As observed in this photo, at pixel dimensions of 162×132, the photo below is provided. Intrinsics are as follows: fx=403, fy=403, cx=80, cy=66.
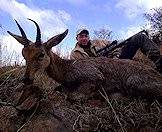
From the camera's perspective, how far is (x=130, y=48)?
28.2 ft

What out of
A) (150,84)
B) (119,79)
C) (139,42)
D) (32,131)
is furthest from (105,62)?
(32,131)

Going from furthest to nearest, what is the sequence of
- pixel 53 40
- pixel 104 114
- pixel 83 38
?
pixel 83 38 < pixel 53 40 < pixel 104 114

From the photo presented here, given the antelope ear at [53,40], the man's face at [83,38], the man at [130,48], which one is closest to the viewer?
the antelope ear at [53,40]

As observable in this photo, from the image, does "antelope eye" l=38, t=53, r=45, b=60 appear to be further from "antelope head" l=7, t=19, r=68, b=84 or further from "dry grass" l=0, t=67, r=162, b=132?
"dry grass" l=0, t=67, r=162, b=132

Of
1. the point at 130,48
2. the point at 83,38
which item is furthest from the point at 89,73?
the point at 83,38

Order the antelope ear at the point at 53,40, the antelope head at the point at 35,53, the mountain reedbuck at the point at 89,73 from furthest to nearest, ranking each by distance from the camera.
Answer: the antelope ear at the point at 53,40, the mountain reedbuck at the point at 89,73, the antelope head at the point at 35,53

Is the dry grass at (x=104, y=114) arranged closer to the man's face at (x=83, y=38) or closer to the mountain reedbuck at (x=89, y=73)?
the mountain reedbuck at (x=89, y=73)

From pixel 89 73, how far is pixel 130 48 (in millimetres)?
1977

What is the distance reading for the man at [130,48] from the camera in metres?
8.24

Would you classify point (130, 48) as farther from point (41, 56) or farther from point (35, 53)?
point (35, 53)

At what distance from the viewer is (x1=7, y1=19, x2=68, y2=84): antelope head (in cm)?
620

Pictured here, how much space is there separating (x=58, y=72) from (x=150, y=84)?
158cm

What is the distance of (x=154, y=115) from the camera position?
5.29 m

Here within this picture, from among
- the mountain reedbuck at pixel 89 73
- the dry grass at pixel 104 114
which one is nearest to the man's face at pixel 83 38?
the mountain reedbuck at pixel 89 73
